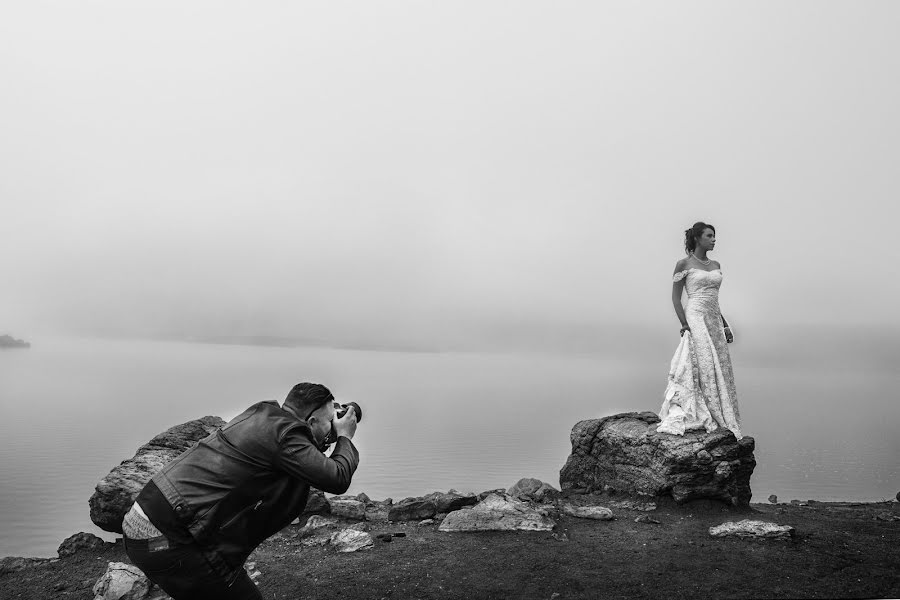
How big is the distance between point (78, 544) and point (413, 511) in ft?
15.8

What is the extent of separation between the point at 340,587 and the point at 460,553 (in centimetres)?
159

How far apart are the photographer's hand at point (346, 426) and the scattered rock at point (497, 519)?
4.75 metres

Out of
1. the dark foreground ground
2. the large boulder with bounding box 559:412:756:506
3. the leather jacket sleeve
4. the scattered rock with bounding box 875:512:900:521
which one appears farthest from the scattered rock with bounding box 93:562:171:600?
the scattered rock with bounding box 875:512:900:521

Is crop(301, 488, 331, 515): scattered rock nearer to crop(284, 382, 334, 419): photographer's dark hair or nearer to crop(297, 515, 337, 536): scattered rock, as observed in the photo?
crop(297, 515, 337, 536): scattered rock

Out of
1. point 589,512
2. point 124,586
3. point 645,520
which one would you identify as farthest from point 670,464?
point 124,586

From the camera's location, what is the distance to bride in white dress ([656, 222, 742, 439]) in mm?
9703

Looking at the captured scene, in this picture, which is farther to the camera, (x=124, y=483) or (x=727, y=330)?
(x=727, y=330)

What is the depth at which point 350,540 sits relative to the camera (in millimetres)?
7258

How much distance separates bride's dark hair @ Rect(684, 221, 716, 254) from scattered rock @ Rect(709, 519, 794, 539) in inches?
192

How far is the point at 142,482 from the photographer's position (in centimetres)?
830

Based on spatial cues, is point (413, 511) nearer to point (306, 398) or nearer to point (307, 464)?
point (306, 398)

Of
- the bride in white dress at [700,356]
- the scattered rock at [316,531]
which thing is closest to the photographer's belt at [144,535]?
the scattered rock at [316,531]

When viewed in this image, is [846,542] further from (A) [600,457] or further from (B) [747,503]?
(A) [600,457]

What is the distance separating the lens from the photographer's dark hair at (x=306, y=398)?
11.6ft
